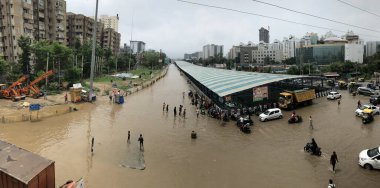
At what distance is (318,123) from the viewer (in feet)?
87.2

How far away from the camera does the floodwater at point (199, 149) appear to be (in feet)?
47.2

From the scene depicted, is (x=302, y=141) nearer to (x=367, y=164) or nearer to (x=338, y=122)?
(x=367, y=164)

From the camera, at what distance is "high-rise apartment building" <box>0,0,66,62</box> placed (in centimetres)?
5372

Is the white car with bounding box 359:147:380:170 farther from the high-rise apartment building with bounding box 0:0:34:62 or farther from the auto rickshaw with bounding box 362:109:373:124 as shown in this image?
the high-rise apartment building with bounding box 0:0:34:62

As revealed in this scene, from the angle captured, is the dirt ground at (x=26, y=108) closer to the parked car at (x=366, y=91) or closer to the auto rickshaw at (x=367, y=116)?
the auto rickshaw at (x=367, y=116)

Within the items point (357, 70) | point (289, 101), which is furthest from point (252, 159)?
point (357, 70)

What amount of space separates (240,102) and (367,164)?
51.9 ft

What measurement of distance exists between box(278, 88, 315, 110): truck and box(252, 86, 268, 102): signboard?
84.9 inches

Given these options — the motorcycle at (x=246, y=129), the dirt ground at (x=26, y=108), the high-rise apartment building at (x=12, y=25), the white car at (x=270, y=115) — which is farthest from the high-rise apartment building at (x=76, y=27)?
the motorcycle at (x=246, y=129)

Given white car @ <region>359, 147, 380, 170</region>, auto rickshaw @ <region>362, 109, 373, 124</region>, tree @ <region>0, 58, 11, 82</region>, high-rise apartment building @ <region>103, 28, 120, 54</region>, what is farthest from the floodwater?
high-rise apartment building @ <region>103, 28, 120, 54</region>

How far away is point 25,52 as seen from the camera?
53406 millimetres

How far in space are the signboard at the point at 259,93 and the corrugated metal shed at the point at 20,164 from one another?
23167mm

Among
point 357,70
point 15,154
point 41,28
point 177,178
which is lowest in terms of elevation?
point 177,178

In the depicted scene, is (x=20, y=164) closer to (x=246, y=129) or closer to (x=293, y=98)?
(x=246, y=129)
